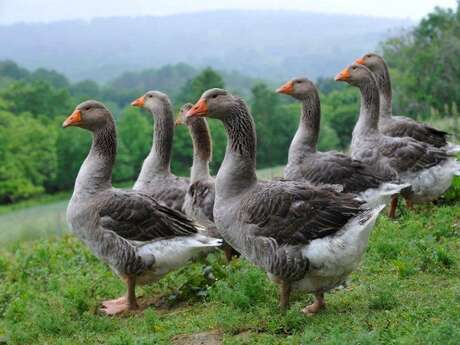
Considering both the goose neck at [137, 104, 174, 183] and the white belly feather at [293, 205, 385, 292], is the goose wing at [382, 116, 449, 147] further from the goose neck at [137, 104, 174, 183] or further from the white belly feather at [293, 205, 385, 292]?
the white belly feather at [293, 205, 385, 292]

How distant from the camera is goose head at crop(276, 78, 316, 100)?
9.27m

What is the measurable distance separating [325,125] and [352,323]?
61429mm

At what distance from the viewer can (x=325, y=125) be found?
217ft

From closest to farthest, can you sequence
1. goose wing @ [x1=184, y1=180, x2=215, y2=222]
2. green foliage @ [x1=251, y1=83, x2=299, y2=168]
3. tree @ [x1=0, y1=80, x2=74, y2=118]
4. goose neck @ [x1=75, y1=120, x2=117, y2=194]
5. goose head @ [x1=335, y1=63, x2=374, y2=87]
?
1. goose neck @ [x1=75, y1=120, x2=117, y2=194]
2. goose wing @ [x1=184, y1=180, x2=215, y2=222]
3. goose head @ [x1=335, y1=63, x2=374, y2=87]
4. green foliage @ [x1=251, y1=83, x2=299, y2=168]
5. tree @ [x1=0, y1=80, x2=74, y2=118]

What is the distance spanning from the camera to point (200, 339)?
229 inches

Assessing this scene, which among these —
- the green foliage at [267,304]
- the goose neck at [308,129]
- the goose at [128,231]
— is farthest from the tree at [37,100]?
the goose at [128,231]

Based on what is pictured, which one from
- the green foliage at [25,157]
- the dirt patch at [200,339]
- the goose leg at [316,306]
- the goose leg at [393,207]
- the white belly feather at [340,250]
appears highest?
the white belly feather at [340,250]

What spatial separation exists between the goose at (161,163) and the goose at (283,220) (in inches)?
Answer: 124

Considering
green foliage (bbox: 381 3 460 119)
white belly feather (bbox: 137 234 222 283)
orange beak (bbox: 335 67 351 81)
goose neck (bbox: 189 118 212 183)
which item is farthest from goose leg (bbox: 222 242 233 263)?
green foliage (bbox: 381 3 460 119)

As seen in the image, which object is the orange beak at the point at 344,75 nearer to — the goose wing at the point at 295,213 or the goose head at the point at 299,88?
the goose head at the point at 299,88

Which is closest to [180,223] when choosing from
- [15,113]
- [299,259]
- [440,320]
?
[299,259]

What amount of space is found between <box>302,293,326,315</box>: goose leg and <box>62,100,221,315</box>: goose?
150cm

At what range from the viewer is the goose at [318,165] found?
8.70 m

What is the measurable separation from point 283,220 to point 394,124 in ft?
18.5
